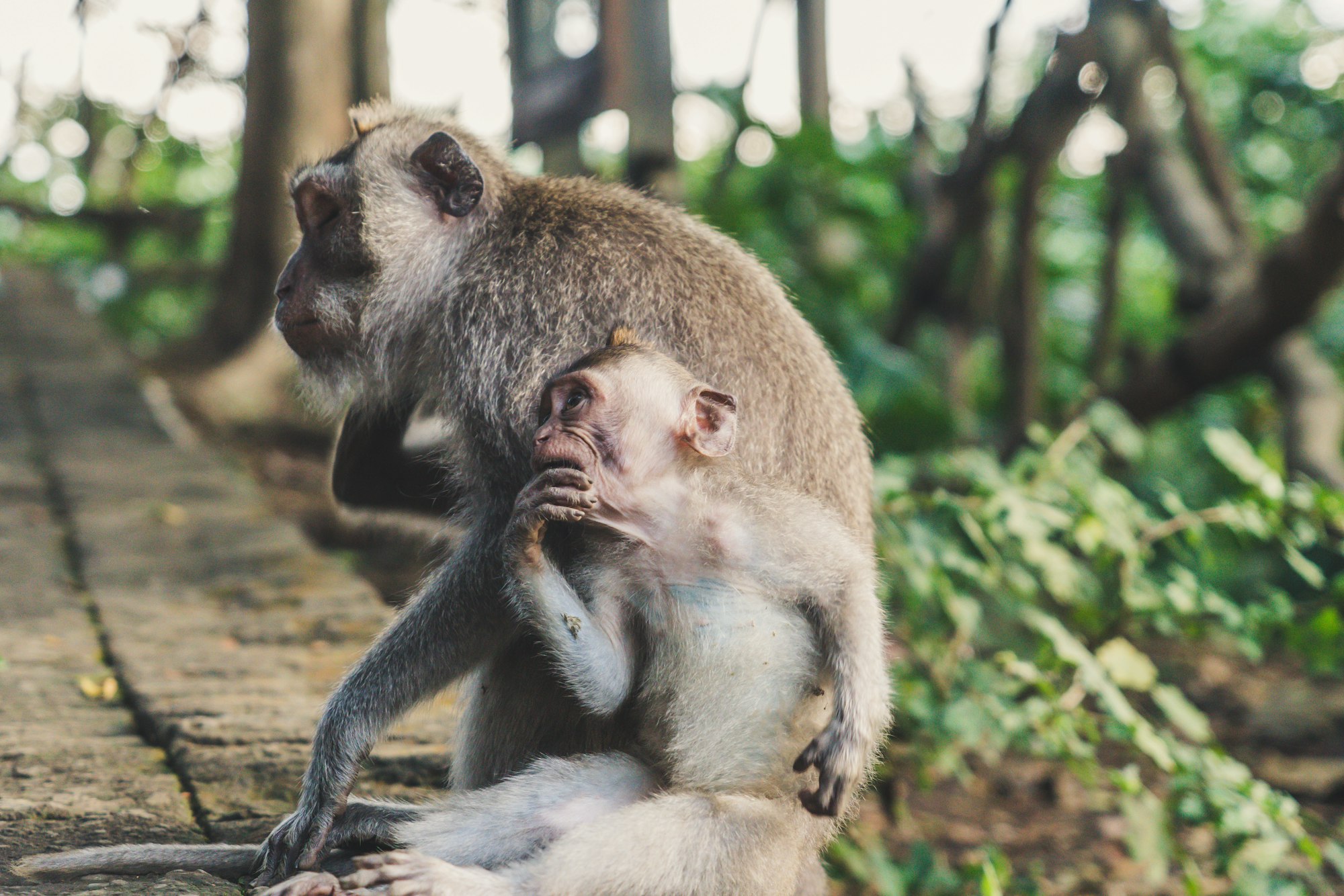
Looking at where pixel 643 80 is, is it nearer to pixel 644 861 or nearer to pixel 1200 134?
pixel 1200 134

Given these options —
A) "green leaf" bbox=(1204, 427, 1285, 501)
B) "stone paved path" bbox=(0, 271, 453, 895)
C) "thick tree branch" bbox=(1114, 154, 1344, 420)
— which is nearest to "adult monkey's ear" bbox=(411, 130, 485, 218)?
"stone paved path" bbox=(0, 271, 453, 895)

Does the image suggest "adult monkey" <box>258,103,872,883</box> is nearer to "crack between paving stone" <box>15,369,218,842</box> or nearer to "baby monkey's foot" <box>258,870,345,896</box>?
"baby monkey's foot" <box>258,870,345,896</box>

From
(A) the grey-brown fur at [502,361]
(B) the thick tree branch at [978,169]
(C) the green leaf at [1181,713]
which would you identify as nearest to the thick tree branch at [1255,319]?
(B) the thick tree branch at [978,169]

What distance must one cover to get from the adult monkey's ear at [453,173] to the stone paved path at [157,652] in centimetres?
132

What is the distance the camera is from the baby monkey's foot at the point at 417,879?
1.94 meters

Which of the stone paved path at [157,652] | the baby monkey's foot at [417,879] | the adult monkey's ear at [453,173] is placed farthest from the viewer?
the adult monkey's ear at [453,173]

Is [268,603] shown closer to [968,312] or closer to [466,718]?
[466,718]

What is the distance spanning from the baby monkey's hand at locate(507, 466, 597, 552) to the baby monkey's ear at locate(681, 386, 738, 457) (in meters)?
0.23

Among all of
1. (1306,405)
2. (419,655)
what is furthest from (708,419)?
(1306,405)

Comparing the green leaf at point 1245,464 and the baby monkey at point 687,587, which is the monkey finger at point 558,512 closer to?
the baby monkey at point 687,587

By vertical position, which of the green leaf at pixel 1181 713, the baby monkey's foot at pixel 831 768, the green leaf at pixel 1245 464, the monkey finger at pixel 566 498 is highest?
the monkey finger at pixel 566 498

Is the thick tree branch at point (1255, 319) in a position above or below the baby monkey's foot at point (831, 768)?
above

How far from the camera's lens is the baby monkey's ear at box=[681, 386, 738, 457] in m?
2.23

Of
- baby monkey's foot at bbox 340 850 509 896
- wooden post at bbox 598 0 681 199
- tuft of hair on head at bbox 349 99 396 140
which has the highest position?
wooden post at bbox 598 0 681 199
